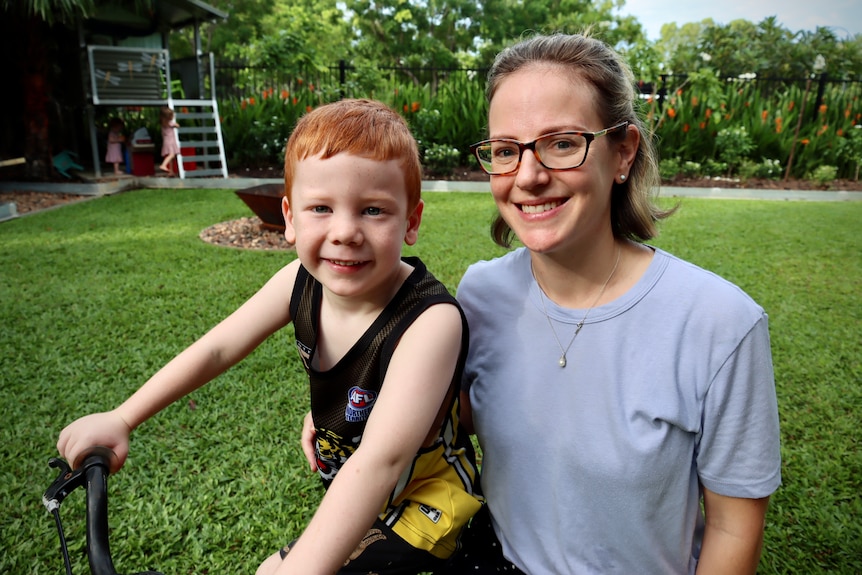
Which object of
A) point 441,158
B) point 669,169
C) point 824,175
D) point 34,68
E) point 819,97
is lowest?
point 824,175

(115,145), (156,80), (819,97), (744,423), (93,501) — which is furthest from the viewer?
(819,97)

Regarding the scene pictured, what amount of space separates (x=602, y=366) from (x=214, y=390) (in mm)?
2632

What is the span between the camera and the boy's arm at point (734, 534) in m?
1.23

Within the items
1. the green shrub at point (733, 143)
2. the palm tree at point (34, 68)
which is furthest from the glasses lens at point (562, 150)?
the green shrub at point (733, 143)

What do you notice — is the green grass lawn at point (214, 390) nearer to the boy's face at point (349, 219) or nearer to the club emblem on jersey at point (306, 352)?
the club emblem on jersey at point (306, 352)

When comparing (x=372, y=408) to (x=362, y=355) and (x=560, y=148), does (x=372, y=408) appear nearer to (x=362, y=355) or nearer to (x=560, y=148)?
(x=362, y=355)

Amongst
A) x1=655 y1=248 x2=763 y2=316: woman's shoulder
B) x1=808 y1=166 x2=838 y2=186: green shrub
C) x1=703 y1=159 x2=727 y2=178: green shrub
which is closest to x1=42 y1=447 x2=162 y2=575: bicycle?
x1=655 y1=248 x2=763 y2=316: woman's shoulder

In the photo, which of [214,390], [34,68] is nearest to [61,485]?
[214,390]

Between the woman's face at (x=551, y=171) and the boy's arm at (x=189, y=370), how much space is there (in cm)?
58

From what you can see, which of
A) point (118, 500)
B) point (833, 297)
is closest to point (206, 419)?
point (118, 500)

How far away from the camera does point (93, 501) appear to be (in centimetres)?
91

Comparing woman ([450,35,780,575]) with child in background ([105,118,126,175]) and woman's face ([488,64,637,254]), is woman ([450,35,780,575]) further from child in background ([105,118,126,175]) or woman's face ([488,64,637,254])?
child in background ([105,118,126,175])

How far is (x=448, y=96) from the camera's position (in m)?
11.7

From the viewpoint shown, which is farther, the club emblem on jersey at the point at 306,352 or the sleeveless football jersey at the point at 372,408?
the club emblem on jersey at the point at 306,352
